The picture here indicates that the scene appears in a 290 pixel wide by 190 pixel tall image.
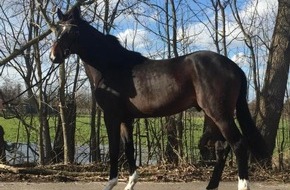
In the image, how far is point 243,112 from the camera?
5688mm

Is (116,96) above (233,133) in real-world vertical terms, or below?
above

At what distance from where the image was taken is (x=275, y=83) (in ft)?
29.9

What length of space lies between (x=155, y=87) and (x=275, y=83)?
4338 mm

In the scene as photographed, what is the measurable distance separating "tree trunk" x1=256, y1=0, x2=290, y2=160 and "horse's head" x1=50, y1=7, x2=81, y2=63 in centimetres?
480

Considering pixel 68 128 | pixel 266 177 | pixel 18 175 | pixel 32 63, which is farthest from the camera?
pixel 32 63

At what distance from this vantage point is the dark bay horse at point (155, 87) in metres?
5.28

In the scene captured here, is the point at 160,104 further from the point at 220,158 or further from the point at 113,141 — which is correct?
the point at 220,158

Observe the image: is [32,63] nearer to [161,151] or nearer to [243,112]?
[161,151]

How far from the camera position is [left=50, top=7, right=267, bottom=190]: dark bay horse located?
5281 millimetres

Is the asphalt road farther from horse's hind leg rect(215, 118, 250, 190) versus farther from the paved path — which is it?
horse's hind leg rect(215, 118, 250, 190)

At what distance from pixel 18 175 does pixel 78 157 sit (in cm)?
380

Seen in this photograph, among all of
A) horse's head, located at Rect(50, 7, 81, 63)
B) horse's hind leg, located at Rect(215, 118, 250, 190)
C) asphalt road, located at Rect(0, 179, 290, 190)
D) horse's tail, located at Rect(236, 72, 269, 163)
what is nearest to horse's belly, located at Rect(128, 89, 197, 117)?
horse's hind leg, located at Rect(215, 118, 250, 190)

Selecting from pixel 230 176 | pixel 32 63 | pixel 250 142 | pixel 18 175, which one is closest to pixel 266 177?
pixel 230 176

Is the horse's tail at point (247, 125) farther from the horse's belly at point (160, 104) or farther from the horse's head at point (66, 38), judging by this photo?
the horse's head at point (66, 38)
